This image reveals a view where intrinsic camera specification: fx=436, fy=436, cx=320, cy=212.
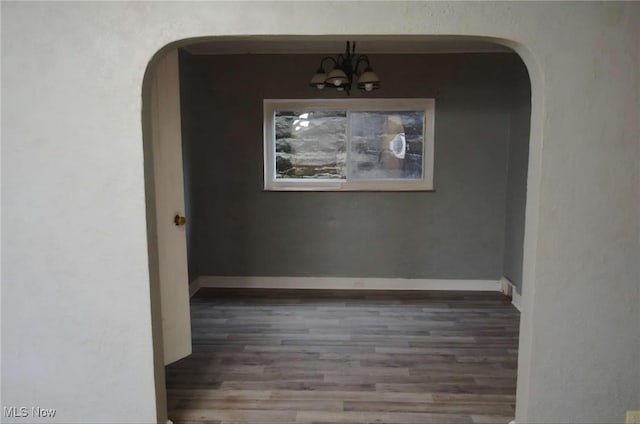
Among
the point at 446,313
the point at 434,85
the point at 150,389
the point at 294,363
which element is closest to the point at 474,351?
the point at 446,313

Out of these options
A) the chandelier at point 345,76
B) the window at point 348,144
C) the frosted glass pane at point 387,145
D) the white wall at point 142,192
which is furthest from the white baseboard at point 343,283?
the white wall at point 142,192

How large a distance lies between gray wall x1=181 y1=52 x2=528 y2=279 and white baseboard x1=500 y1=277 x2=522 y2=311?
12 cm

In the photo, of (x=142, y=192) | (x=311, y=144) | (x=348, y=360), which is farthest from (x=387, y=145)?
(x=142, y=192)

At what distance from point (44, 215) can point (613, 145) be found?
2340 mm

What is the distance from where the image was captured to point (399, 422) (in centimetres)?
217

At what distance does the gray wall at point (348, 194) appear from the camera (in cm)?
395

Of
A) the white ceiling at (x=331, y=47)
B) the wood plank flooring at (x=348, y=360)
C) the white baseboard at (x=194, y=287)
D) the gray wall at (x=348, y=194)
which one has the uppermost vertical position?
the white ceiling at (x=331, y=47)

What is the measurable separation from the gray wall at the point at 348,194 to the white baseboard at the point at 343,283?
6 centimetres

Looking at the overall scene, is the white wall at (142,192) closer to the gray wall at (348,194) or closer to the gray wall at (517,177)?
the gray wall at (517,177)

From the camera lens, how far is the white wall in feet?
5.60

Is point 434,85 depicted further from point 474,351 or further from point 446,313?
point 474,351

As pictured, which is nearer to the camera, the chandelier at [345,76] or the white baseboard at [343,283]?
the chandelier at [345,76]

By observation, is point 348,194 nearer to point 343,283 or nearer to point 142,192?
point 343,283

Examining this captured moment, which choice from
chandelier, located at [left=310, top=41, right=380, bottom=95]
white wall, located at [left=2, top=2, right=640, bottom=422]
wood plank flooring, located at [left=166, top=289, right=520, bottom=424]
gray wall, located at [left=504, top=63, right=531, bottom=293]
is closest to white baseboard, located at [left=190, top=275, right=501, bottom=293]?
wood plank flooring, located at [left=166, top=289, right=520, bottom=424]
